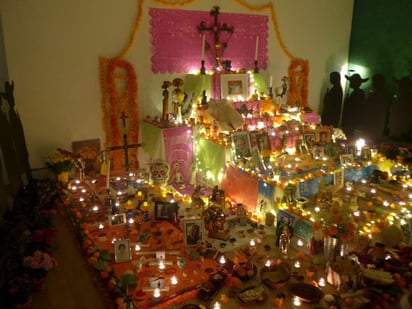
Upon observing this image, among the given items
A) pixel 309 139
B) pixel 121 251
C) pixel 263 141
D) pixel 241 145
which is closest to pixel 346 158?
pixel 309 139

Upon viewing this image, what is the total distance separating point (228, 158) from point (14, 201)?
8.28ft

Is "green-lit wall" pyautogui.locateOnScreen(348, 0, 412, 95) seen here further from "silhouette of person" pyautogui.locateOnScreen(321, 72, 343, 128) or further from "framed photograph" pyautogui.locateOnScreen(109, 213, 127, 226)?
"framed photograph" pyautogui.locateOnScreen(109, 213, 127, 226)

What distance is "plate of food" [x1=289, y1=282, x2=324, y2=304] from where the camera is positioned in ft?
8.18

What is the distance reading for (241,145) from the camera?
14.7 feet

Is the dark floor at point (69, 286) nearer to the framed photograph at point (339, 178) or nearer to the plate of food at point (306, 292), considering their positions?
the plate of food at point (306, 292)

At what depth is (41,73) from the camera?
4586mm

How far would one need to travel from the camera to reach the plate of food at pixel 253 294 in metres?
2.50

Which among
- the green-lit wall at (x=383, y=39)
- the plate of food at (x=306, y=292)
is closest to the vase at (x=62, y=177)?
the plate of food at (x=306, y=292)

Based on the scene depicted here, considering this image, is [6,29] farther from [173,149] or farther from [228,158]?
[228,158]

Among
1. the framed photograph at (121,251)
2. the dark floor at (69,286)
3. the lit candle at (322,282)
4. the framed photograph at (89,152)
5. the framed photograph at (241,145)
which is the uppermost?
the framed photograph at (241,145)

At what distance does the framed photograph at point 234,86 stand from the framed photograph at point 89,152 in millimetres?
2128

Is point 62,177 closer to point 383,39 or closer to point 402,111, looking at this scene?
point 402,111

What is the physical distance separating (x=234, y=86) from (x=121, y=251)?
3.44m

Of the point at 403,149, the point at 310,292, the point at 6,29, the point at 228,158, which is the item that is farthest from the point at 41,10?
the point at 403,149
